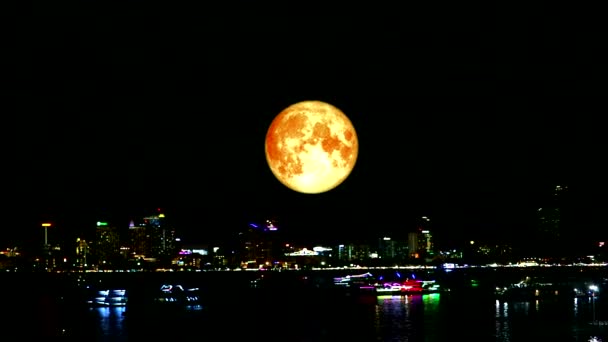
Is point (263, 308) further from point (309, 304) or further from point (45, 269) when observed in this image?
point (45, 269)

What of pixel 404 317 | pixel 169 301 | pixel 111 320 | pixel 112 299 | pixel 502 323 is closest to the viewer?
pixel 502 323

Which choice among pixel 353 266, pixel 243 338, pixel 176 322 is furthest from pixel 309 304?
pixel 353 266

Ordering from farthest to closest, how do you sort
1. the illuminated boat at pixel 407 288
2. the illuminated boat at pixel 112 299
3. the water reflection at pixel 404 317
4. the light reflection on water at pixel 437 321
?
the illuminated boat at pixel 407 288 < the illuminated boat at pixel 112 299 < the water reflection at pixel 404 317 < the light reflection on water at pixel 437 321

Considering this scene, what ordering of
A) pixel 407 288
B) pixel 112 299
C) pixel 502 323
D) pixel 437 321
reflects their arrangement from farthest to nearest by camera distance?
pixel 407 288, pixel 112 299, pixel 437 321, pixel 502 323

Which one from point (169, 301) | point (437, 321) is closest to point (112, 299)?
point (169, 301)

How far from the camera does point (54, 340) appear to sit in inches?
1351

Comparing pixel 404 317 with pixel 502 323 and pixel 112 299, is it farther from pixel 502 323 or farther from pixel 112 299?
pixel 112 299

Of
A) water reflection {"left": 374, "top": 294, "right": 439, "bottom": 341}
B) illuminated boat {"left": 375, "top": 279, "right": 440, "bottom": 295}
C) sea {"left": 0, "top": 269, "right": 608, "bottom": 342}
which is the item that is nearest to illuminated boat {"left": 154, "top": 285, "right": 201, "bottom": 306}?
sea {"left": 0, "top": 269, "right": 608, "bottom": 342}

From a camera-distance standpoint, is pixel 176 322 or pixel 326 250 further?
pixel 326 250

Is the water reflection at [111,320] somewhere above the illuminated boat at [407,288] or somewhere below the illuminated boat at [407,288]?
above

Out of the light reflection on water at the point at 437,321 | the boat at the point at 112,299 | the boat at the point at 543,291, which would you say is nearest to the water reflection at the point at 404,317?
the light reflection on water at the point at 437,321

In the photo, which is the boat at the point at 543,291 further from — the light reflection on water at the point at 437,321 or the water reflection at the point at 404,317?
the water reflection at the point at 404,317

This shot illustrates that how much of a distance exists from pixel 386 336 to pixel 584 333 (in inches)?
348

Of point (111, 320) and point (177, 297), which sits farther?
point (177, 297)
